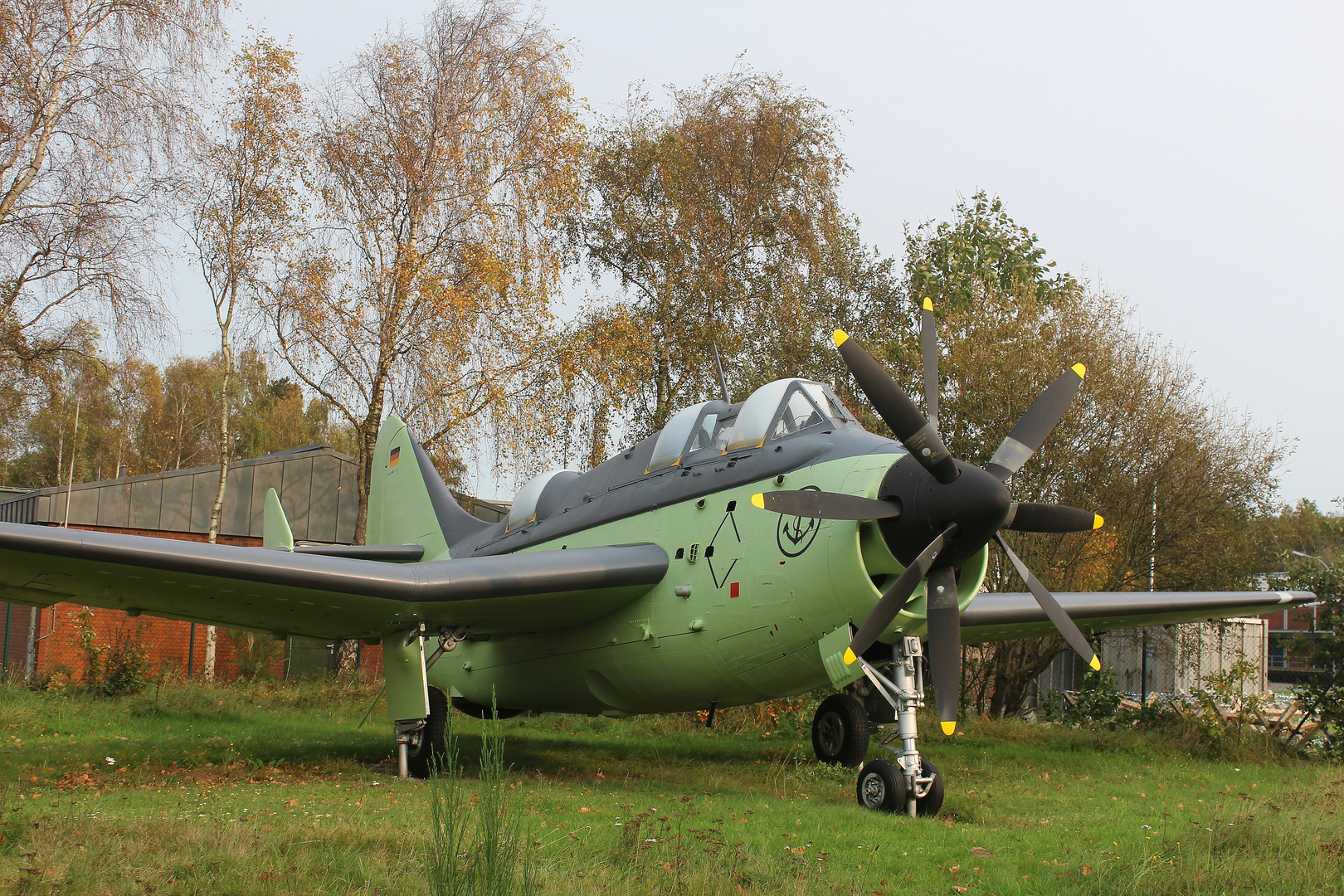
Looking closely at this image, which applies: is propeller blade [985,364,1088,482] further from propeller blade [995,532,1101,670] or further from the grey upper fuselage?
the grey upper fuselage

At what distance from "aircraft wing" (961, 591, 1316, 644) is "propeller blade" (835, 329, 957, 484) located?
161 inches

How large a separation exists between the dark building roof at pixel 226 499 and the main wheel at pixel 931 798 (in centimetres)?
1571

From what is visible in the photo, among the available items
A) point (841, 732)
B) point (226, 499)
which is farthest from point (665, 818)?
point (226, 499)

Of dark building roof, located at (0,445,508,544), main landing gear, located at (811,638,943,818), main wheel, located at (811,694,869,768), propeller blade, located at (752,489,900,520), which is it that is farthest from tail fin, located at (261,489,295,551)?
dark building roof, located at (0,445,508,544)

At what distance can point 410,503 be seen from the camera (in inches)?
617

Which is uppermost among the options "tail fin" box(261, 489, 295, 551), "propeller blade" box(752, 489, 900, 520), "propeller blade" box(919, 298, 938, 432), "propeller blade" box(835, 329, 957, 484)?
"propeller blade" box(919, 298, 938, 432)

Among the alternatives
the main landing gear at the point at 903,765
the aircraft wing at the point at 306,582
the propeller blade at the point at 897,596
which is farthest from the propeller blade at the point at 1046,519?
the aircraft wing at the point at 306,582

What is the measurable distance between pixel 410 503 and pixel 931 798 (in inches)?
405

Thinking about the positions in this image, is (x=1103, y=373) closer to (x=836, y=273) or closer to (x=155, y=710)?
(x=836, y=273)

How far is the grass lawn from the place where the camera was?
530cm

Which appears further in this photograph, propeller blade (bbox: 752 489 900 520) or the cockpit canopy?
the cockpit canopy

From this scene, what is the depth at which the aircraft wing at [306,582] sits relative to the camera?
8.20 metres

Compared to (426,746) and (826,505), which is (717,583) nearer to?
(826,505)

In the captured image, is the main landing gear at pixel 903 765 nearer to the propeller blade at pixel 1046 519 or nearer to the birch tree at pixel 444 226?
the propeller blade at pixel 1046 519
